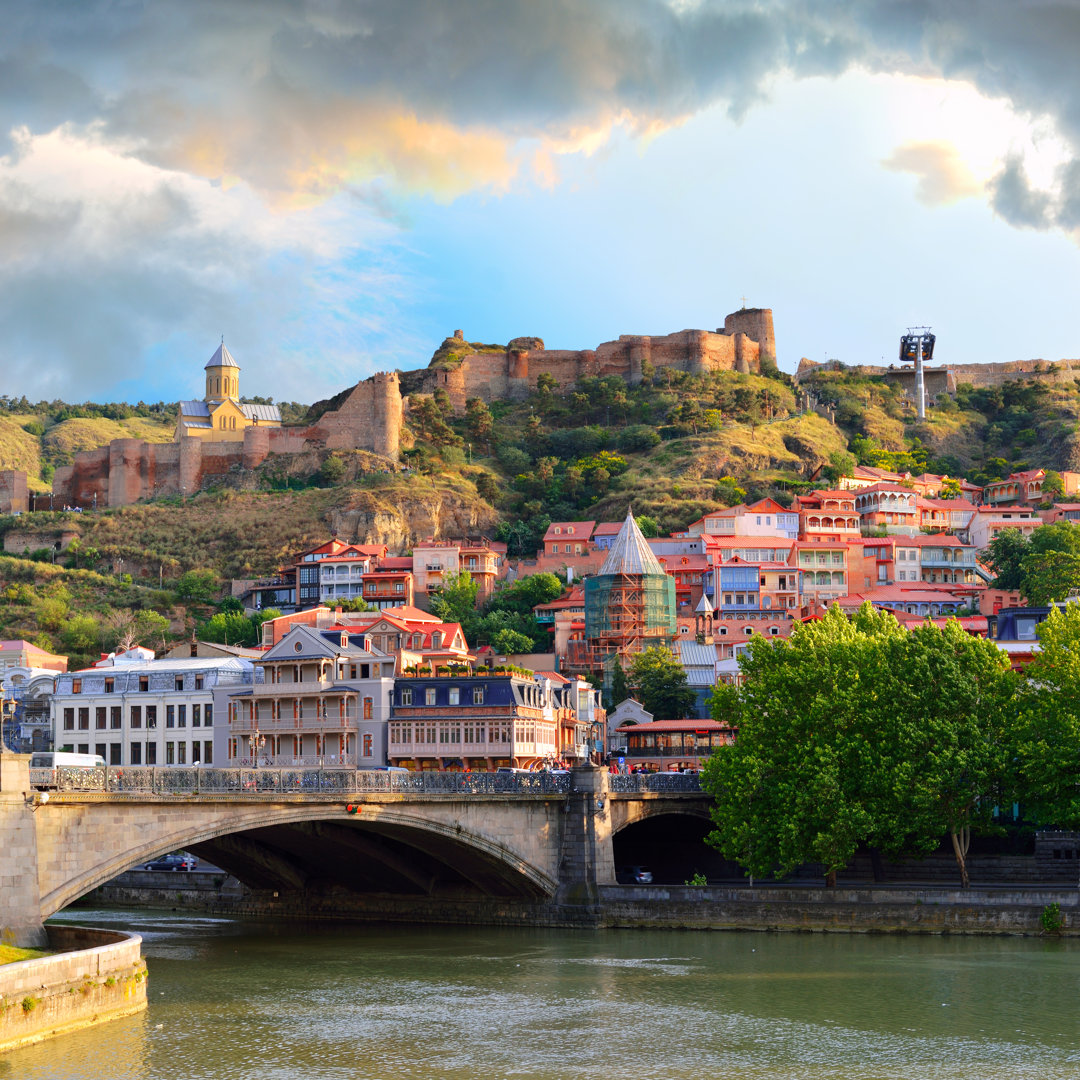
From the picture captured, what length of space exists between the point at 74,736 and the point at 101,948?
126 ft

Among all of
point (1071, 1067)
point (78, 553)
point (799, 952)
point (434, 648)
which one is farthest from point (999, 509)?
point (1071, 1067)

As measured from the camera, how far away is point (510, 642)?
90.2 meters

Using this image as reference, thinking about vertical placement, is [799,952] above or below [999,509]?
below

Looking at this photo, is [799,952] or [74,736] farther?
[74,736]

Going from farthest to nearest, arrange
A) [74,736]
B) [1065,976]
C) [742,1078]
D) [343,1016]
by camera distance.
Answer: [74,736] → [1065,976] → [343,1016] → [742,1078]

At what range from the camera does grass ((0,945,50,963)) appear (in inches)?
1111

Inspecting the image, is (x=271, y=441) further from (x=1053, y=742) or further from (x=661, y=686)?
(x=1053, y=742)

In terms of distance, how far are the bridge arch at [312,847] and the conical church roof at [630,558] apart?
43182 millimetres

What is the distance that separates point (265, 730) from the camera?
2438 inches

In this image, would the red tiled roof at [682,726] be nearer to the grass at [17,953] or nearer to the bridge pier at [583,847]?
the bridge pier at [583,847]

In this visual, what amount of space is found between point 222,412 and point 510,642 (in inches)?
2201

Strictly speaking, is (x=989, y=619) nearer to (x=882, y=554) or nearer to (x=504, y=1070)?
(x=882, y=554)

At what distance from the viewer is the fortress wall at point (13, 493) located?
12725cm

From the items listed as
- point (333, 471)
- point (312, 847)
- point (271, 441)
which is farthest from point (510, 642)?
point (312, 847)
